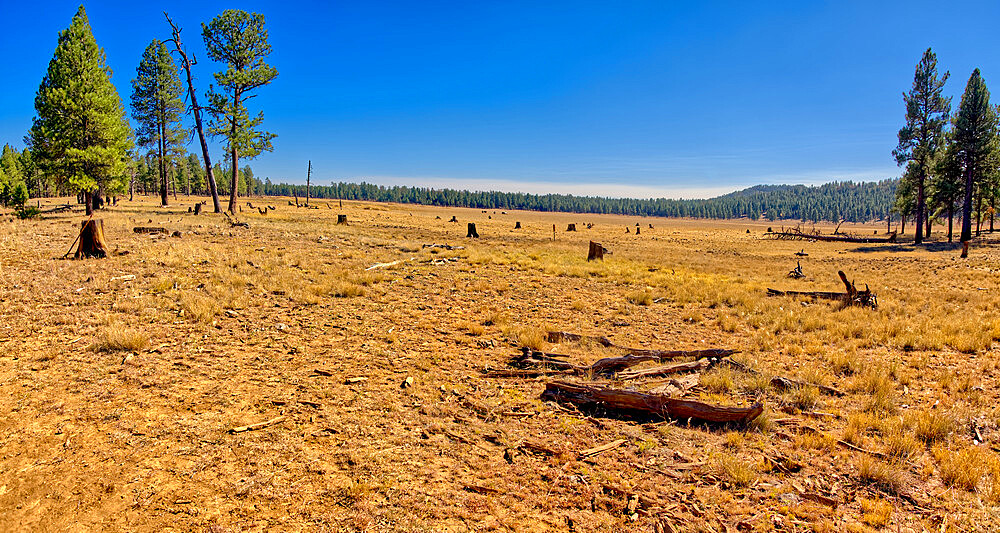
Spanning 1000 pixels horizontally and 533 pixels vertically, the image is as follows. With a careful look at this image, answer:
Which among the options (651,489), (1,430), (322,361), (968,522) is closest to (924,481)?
(968,522)

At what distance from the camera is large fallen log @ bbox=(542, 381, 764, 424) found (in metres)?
5.54

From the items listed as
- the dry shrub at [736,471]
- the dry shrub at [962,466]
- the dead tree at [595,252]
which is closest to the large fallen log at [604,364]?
the dry shrub at [736,471]

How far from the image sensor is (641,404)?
19.2ft

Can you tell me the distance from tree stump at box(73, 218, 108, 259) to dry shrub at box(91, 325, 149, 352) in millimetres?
8930

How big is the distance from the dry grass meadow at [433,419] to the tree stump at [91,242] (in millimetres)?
1422

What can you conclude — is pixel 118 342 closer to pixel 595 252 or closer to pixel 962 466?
pixel 962 466

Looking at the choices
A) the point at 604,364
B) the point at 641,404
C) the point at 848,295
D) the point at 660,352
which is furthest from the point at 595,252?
the point at 641,404

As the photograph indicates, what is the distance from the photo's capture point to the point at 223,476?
13.1 ft

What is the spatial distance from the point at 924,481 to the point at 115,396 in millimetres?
9683

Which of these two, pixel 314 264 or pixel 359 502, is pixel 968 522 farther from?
pixel 314 264

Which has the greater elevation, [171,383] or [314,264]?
[314,264]

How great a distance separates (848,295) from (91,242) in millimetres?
24763

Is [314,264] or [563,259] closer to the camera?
[314,264]

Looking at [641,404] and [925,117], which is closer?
[641,404]
